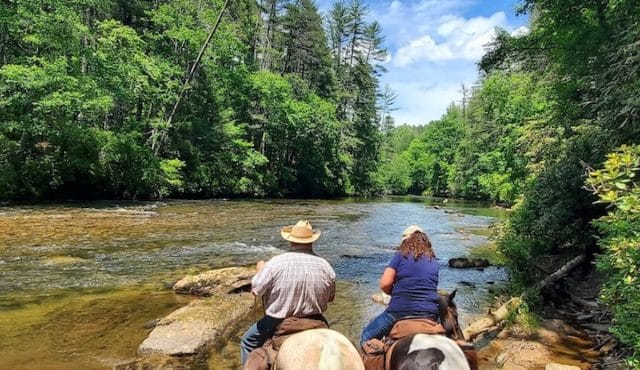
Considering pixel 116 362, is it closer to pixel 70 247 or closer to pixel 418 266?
pixel 418 266

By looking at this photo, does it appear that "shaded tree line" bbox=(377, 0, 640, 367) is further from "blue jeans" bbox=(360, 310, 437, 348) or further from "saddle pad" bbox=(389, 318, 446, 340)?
"blue jeans" bbox=(360, 310, 437, 348)

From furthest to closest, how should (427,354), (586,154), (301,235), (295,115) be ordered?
(295,115), (586,154), (301,235), (427,354)

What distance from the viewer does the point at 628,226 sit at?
16.4ft

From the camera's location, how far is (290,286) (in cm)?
450

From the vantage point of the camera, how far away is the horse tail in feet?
11.7

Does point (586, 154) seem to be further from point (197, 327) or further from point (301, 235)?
point (197, 327)

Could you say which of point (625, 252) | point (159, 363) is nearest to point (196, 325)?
point (159, 363)

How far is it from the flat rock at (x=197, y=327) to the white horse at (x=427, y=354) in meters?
3.39

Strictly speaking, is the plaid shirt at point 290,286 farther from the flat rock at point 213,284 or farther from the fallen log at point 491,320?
the flat rock at point 213,284

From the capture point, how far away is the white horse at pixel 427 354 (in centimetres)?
373

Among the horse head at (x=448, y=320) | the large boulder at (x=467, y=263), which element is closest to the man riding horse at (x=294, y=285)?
the horse head at (x=448, y=320)

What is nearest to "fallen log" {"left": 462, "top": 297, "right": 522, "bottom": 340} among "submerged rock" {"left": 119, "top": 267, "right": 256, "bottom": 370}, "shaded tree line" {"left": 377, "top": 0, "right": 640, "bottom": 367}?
"shaded tree line" {"left": 377, "top": 0, "right": 640, "bottom": 367}

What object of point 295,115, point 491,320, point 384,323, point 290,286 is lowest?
point 491,320

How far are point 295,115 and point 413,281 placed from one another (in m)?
40.1
